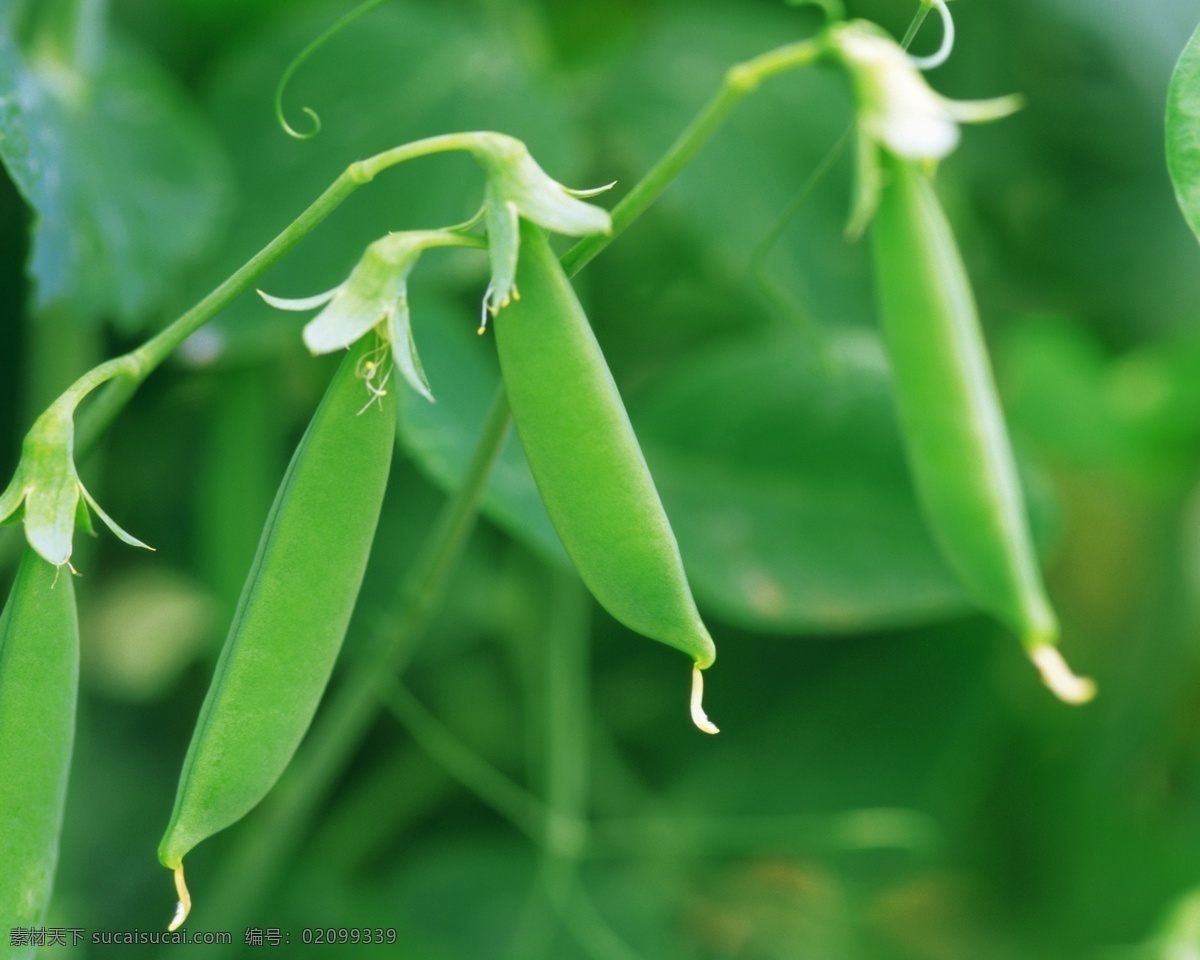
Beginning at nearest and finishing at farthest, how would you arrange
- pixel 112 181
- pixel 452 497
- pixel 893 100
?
pixel 893 100, pixel 452 497, pixel 112 181

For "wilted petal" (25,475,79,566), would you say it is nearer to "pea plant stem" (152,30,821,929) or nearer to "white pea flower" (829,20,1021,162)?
"pea plant stem" (152,30,821,929)

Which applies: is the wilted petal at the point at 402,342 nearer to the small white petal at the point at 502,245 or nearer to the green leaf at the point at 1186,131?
the small white petal at the point at 502,245

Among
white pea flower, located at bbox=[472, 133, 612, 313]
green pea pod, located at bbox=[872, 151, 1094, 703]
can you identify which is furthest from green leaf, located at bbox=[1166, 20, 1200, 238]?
white pea flower, located at bbox=[472, 133, 612, 313]

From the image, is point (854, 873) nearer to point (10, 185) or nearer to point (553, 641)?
point (553, 641)

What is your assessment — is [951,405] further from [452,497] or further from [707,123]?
[452,497]

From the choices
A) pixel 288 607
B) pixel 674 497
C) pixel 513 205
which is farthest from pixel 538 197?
pixel 674 497

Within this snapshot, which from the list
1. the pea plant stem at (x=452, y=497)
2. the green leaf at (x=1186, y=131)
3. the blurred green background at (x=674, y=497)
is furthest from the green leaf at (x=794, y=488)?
the green leaf at (x=1186, y=131)
